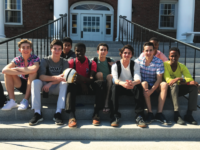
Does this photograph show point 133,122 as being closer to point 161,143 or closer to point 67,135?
point 161,143

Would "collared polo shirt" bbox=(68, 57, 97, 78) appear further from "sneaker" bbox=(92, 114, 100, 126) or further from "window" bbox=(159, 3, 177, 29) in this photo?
"window" bbox=(159, 3, 177, 29)

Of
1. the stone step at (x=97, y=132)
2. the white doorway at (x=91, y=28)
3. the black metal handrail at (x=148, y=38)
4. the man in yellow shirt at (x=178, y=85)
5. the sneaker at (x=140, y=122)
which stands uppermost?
the white doorway at (x=91, y=28)

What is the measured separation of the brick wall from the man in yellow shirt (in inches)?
330

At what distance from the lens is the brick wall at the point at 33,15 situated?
1030 cm

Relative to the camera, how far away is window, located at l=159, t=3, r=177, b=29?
36.3 feet

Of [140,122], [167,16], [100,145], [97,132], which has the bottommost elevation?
[100,145]

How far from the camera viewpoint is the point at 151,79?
3.38 metres

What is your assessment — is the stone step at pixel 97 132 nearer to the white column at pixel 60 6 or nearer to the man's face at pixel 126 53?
the man's face at pixel 126 53

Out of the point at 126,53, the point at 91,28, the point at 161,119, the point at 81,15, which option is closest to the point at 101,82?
the point at 126,53

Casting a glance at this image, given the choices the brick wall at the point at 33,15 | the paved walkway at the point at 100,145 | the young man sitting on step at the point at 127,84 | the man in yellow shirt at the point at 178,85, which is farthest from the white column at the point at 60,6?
the paved walkway at the point at 100,145

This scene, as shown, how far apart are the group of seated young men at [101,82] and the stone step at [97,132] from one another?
0.33ft

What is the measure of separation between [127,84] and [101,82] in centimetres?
41

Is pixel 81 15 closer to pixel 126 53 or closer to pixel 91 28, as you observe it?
pixel 91 28

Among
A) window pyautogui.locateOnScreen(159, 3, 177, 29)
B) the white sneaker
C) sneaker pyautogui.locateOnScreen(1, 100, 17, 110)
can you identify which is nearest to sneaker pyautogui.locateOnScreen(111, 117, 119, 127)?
the white sneaker
